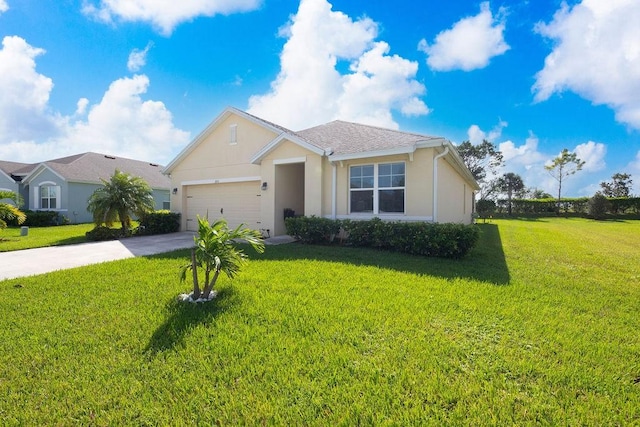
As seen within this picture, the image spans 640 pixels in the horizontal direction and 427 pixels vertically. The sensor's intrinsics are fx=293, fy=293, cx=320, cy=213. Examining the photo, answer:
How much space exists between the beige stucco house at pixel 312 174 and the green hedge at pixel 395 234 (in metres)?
1.12

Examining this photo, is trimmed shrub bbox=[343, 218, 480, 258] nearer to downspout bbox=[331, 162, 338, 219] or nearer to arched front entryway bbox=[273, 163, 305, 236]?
downspout bbox=[331, 162, 338, 219]

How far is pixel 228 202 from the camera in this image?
14930 mm

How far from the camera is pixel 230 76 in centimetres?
1400

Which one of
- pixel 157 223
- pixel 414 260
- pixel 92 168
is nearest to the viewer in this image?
pixel 414 260

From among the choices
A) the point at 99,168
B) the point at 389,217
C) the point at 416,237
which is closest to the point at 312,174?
the point at 389,217

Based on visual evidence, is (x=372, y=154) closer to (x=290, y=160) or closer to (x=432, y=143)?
(x=432, y=143)

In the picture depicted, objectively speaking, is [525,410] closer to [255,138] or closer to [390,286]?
[390,286]

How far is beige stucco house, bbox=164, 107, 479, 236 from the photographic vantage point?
10102mm

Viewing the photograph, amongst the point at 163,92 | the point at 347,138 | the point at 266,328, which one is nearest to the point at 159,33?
the point at 163,92

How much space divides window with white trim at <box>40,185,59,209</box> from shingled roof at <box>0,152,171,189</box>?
4.95 feet

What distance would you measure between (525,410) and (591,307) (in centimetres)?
361

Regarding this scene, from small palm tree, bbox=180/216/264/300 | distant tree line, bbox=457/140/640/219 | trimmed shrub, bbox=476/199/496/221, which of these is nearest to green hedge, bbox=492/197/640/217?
distant tree line, bbox=457/140/640/219

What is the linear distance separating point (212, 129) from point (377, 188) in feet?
31.3

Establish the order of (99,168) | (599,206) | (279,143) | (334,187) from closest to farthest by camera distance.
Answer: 1. (334,187)
2. (279,143)
3. (99,168)
4. (599,206)
